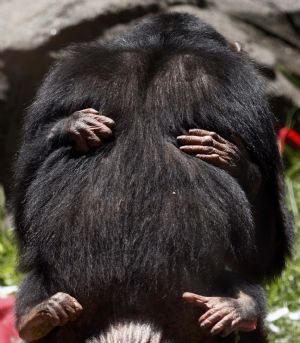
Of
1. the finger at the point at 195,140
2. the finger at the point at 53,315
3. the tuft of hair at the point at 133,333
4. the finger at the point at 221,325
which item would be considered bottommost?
the tuft of hair at the point at 133,333

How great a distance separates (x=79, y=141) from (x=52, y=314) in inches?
23.0

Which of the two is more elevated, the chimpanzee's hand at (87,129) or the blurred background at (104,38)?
the chimpanzee's hand at (87,129)

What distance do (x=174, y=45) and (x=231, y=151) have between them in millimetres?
566

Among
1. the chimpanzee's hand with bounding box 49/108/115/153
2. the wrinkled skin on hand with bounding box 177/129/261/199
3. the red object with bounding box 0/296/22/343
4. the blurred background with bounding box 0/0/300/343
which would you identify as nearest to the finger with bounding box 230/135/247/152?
the wrinkled skin on hand with bounding box 177/129/261/199

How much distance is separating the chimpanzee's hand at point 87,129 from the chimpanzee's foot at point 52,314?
511 millimetres

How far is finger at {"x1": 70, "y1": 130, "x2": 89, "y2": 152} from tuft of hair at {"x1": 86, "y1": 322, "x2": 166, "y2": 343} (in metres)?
0.60

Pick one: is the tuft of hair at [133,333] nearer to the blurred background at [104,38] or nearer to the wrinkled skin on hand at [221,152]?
the wrinkled skin on hand at [221,152]

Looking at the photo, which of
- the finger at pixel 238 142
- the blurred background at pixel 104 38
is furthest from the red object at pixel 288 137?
the finger at pixel 238 142

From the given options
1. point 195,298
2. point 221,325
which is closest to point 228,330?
point 221,325

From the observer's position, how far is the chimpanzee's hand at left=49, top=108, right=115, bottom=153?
3.42 m

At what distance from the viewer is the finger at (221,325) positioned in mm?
3250

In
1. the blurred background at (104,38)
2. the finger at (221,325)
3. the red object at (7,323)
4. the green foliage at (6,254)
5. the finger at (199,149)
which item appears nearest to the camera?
the finger at (221,325)

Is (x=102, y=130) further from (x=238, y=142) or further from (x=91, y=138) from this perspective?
(x=238, y=142)

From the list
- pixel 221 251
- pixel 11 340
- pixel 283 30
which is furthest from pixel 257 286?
pixel 283 30
